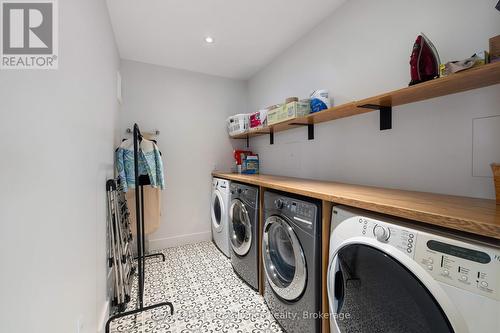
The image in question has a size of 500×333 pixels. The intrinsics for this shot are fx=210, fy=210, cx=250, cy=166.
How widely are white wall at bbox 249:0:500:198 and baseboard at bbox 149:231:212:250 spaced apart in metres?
1.70

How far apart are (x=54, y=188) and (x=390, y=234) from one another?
1.27m

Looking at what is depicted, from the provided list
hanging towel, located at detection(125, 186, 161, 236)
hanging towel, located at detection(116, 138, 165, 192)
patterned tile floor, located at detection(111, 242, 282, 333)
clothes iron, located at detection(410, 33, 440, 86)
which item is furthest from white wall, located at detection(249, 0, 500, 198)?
hanging towel, located at detection(125, 186, 161, 236)

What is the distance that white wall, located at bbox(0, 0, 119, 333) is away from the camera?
1.93 ft

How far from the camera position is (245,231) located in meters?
1.98

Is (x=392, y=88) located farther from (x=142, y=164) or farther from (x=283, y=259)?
(x=142, y=164)

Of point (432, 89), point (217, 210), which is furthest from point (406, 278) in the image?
point (217, 210)

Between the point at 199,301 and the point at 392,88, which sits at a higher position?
the point at 392,88

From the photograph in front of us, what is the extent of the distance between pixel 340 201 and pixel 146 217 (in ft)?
7.41

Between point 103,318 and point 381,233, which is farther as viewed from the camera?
point 103,318

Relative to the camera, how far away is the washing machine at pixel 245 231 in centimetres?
→ 181

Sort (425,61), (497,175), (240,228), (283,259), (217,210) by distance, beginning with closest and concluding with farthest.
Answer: (497,175) → (425,61) → (283,259) → (240,228) → (217,210)

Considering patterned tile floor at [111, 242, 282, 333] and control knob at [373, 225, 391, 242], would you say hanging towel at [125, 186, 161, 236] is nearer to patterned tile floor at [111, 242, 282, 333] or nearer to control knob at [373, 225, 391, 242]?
patterned tile floor at [111, 242, 282, 333]

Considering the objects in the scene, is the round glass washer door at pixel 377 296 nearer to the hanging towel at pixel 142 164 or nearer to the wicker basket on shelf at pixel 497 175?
the wicker basket on shelf at pixel 497 175

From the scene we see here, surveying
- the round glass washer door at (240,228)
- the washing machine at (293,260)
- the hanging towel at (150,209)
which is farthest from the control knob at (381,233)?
the hanging towel at (150,209)
